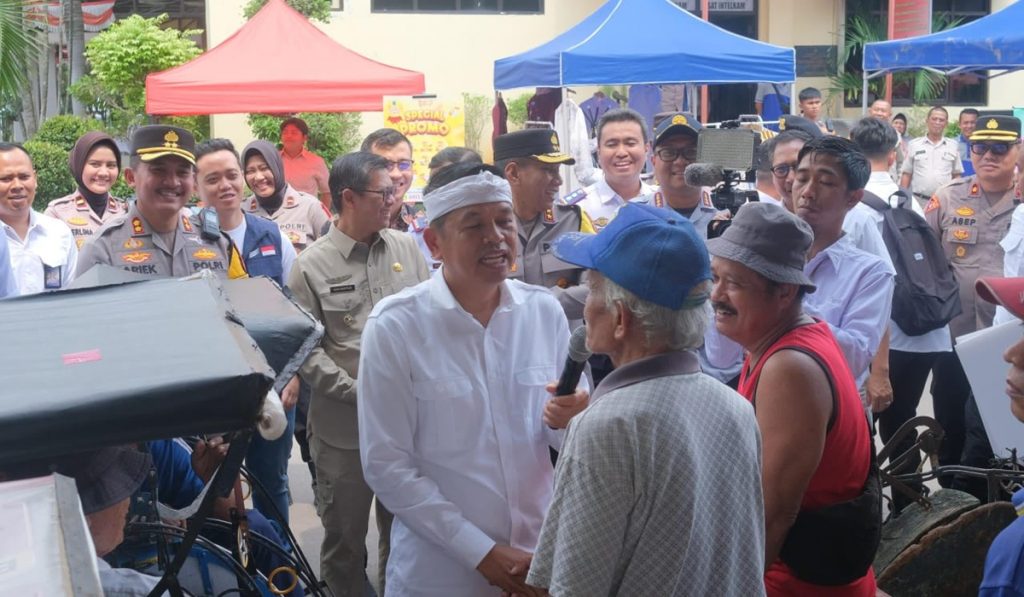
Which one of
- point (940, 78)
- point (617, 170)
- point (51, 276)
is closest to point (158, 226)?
point (51, 276)

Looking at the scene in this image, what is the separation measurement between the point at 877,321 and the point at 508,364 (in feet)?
5.42

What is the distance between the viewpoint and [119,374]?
78.6 inches

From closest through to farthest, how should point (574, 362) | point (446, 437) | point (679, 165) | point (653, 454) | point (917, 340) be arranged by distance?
point (653, 454), point (574, 362), point (446, 437), point (679, 165), point (917, 340)

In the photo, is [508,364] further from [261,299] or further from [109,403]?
[109,403]

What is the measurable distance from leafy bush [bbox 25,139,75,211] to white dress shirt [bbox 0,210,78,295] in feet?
25.5

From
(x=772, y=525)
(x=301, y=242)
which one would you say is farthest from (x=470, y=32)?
(x=772, y=525)

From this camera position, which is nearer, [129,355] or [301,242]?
[129,355]

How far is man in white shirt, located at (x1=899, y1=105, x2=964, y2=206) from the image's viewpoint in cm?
1499

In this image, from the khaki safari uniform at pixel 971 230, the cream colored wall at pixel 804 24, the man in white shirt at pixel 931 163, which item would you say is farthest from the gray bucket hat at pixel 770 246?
the cream colored wall at pixel 804 24

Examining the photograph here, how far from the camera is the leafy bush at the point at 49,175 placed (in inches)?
537

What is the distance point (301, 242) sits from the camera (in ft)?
24.0

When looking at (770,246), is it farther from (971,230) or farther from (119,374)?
(971,230)

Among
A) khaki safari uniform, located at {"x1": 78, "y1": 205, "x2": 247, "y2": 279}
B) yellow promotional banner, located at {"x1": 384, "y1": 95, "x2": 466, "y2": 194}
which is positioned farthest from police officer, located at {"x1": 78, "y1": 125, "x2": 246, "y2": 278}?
yellow promotional banner, located at {"x1": 384, "y1": 95, "x2": 466, "y2": 194}

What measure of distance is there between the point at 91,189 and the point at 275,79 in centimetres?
416
